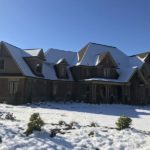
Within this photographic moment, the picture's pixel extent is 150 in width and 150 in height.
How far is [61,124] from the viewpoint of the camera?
15297 millimetres

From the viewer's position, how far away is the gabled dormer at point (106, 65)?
40.7 metres

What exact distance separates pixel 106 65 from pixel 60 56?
25.4ft

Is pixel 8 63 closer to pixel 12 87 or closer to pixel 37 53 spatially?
pixel 12 87

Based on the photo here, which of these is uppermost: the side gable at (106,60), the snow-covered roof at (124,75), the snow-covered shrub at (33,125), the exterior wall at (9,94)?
the side gable at (106,60)

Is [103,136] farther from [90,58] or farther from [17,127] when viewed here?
[90,58]

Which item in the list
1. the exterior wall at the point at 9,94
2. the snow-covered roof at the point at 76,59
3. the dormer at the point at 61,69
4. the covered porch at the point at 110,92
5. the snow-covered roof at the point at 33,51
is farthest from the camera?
the dormer at the point at 61,69

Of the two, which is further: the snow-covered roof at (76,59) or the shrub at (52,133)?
the snow-covered roof at (76,59)

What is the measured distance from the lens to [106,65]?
4109cm

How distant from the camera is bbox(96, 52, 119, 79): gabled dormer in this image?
40.7 meters

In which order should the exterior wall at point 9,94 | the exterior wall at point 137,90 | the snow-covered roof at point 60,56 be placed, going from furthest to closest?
1. the snow-covered roof at point 60,56
2. the exterior wall at point 137,90
3. the exterior wall at point 9,94

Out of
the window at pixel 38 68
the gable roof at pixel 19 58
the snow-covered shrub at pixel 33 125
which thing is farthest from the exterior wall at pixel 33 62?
the snow-covered shrub at pixel 33 125

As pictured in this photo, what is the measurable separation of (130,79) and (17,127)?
30075 millimetres

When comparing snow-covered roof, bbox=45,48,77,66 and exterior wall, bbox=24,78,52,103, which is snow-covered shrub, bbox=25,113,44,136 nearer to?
exterior wall, bbox=24,78,52,103

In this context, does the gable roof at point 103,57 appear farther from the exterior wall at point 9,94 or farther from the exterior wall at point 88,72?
the exterior wall at point 9,94
